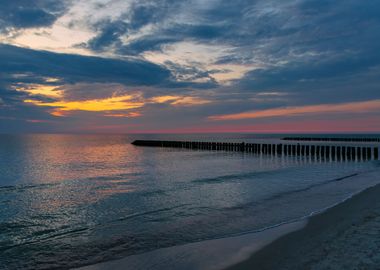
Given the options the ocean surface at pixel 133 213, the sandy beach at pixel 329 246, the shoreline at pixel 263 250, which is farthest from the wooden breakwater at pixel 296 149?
the shoreline at pixel 263 250

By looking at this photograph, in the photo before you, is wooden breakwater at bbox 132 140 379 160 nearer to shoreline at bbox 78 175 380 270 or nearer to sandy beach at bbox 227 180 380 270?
sandy beach at bbox 227 180 380 270

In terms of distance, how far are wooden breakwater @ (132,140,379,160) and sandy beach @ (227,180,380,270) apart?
104ft

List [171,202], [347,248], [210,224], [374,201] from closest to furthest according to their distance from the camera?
[347,248], [210,224], [374,201], [171,202]

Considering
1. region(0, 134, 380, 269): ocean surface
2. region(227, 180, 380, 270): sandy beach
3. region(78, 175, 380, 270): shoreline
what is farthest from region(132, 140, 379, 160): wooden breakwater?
region(78, 175, 380, 270): shoreline

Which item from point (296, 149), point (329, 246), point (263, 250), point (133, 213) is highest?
point (296, 149)

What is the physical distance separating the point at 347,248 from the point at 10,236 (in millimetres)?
8978

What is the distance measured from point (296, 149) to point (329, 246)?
44413 millimetres

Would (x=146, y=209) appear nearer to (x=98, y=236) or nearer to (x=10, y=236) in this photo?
(x=98, y=236)

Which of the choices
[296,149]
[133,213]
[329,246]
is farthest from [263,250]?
[296,149]

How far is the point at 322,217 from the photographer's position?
10367 mm

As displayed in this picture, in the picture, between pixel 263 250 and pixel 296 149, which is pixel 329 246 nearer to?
pixel 263 250

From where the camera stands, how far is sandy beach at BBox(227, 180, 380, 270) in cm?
600

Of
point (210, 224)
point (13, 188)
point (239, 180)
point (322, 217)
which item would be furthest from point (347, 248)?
point (13, 188)

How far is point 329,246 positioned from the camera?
7031mm
